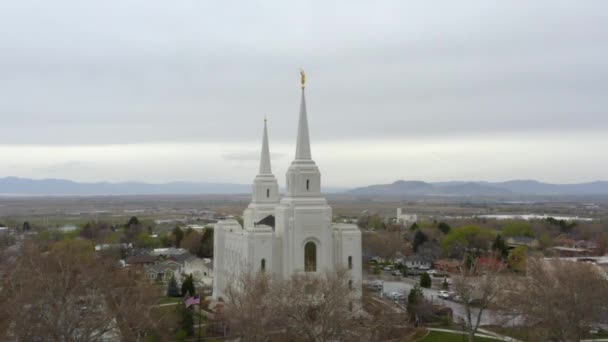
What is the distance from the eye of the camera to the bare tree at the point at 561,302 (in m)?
29.8

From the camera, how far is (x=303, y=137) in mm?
43812

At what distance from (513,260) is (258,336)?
145ft

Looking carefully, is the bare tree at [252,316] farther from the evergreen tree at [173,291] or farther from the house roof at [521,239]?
the house roof at [521,239]

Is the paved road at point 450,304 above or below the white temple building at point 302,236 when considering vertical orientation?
below

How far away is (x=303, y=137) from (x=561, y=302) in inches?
809

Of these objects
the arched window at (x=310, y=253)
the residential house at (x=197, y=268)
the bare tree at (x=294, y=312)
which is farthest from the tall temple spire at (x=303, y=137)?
the residential house at (x=197, y=268)

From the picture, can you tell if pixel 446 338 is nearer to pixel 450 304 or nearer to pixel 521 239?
pixel 450 304

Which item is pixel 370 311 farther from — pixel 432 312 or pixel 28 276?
pixel 28 276

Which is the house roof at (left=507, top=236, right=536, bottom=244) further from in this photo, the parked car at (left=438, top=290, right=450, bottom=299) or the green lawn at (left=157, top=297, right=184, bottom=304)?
the green lawn at (left=157, top=297, right=184, bottom=304)

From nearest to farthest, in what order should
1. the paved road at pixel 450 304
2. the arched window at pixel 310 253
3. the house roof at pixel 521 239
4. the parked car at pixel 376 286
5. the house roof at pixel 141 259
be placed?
the paved road at pixel 450 304
the arched window at pixel 310 253
the parked car at pixel 376 286
the house roof at pixel 141 259
the house roof at pixel 521 239

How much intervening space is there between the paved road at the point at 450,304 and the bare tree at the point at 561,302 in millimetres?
2131

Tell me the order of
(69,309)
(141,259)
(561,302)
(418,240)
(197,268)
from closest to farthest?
(69,309)
(561,302)
(197,268)
(141,259)
(418,240)

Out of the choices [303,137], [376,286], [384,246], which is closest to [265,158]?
[303,137]

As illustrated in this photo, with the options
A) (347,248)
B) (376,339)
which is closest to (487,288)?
(376,339)
